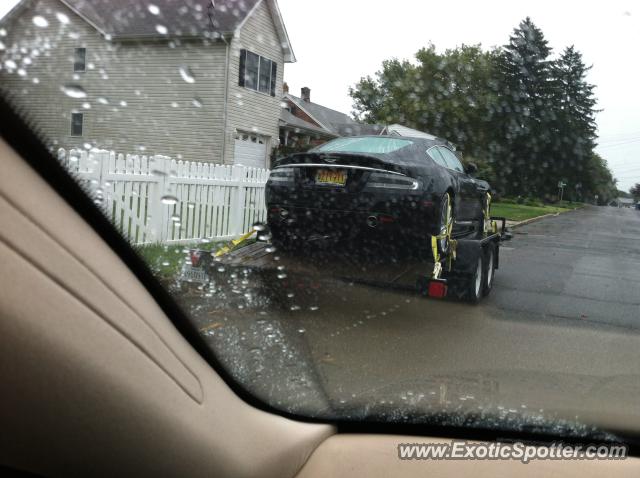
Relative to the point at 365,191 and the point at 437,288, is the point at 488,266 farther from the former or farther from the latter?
the point at 365,191

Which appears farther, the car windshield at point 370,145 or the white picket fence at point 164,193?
the car windshield at point 370,145

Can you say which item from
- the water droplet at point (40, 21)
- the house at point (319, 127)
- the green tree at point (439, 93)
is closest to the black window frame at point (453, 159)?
the house at point (319, 127)

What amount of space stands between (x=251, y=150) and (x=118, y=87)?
2.30m

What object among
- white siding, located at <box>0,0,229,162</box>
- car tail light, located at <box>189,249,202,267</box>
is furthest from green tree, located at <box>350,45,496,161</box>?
white siding, located at <box>0,0,229,162</box>

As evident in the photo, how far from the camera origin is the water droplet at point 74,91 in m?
1.76

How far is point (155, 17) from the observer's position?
2.14 metres

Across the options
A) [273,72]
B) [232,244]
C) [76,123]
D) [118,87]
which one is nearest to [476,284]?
[232,244]

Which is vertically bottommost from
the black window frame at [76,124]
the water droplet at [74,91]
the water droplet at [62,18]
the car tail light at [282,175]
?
the car tail light at [282,175]

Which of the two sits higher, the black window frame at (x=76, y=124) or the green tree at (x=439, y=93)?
the green tree at (x=439, y=93)

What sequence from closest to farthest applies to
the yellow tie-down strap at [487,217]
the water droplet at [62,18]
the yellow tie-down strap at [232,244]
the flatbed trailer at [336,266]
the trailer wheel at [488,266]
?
the water droplet at [62,18] → the yellow tie-down strap at [232,244] → the flatbed trailer at [336,266] → the yellow tie-down strap at [487,217] → the trailer wheel at [488,266]

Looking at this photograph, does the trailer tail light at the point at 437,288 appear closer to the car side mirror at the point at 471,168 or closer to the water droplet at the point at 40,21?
the car side mirror at the point at 471,168

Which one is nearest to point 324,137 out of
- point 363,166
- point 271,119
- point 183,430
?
point 363,166

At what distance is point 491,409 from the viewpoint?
2770mm

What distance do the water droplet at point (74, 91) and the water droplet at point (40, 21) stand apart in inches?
6.9
